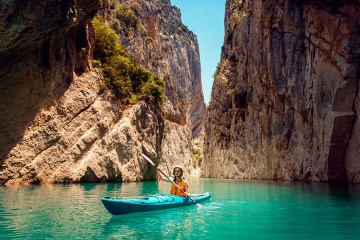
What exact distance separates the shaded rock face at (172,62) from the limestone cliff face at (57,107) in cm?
1304

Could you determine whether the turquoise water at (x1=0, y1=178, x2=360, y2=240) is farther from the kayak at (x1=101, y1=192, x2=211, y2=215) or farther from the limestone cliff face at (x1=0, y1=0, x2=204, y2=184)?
the limestone cliff face at (x1=0, y1=0, x2=204, y2=184)

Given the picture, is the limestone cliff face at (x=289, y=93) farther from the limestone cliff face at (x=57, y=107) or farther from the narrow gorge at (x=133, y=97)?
the limestone cliff face at (x=57, y=107)

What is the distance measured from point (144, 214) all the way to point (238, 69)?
146ft

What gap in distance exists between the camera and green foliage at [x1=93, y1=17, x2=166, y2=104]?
29606mm

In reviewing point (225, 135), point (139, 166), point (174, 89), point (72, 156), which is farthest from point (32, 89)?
point (174, 89)

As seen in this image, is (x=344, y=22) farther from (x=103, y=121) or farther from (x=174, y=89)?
(x=174, y=89)

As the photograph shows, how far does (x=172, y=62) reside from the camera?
3844 inches

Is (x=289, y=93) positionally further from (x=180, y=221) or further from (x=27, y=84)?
(x=180, y=221)

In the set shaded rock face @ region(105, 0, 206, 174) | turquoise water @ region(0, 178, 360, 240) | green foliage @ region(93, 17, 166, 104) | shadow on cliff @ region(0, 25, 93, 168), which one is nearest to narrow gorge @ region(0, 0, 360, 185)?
shadow on cliff @ region(0, 25, 93, 168)

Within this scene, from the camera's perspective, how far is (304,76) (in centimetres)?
3278

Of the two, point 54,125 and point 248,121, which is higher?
point 248,121

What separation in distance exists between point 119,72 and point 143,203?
2079 centimetres

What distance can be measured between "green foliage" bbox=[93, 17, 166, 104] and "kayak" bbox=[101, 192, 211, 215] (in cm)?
1727

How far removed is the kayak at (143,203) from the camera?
33.0ft
